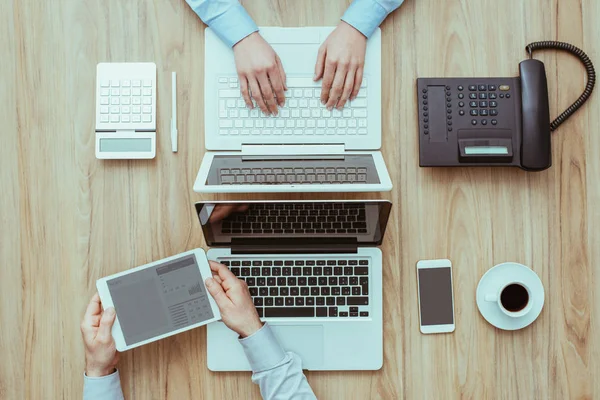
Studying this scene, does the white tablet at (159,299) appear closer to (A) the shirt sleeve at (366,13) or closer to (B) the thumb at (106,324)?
(B) the thumb at (106,324)

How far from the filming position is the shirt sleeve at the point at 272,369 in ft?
3.25

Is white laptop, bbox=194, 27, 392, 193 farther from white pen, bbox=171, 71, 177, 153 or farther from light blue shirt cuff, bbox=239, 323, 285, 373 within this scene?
light blue shirt cuff, bbox=239, 323, 285, 373

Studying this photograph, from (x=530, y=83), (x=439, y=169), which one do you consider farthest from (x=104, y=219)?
(x=530, y=83)

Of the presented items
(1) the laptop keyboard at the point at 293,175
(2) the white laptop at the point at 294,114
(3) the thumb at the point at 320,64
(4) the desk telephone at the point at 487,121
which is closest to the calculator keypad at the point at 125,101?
(2) the white laptop at the point at 294,114

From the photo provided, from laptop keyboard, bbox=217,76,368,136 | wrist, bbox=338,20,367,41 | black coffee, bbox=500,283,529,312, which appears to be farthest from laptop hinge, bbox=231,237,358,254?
wrist, bbox=338,20,367,41

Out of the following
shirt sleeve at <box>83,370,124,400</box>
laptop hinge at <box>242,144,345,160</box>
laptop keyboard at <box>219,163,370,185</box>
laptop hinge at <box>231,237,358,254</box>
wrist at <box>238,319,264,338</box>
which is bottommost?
shirt sleeve at <box>83,370,124,400</box>

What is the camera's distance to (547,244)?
41.9 inches

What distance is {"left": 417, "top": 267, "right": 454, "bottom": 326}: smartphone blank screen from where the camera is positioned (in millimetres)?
1051

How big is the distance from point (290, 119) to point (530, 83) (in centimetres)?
49

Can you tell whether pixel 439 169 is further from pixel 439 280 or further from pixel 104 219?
pixel 104 219

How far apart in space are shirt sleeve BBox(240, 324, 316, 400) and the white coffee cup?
413 mm

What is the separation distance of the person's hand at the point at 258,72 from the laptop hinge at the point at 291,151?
8cm

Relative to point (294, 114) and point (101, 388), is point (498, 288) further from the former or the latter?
point (101, 388)

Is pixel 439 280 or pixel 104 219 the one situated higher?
pixel 104 219
